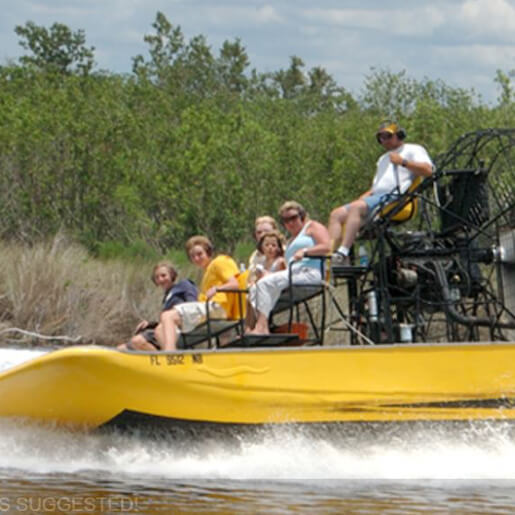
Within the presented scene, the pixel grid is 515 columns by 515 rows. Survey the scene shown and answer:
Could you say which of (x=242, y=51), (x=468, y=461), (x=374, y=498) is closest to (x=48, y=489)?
(x=374, y=498)

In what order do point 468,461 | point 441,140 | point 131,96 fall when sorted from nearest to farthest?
point 468,461 < point 441,140 < point 131,96

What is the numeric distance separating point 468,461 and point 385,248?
164 centimetres

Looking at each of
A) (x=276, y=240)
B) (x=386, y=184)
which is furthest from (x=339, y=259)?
(x=386, y=184)

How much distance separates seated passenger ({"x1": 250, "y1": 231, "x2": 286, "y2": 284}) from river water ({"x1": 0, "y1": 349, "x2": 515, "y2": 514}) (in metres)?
1.20

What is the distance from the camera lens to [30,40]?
5759cm

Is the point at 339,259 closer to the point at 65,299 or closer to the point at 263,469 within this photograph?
the point at 263,469

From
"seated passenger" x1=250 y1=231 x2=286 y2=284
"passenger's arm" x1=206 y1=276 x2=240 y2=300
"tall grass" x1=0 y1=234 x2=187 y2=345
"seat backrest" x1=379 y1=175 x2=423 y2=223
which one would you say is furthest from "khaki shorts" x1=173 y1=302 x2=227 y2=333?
"tall grass" x1=0 y1=234 x2=187 y2=345

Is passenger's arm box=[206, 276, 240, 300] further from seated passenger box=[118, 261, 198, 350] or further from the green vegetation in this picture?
the green vegetation

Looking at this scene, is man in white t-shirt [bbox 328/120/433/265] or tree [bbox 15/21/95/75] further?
tree [bbox 15/21/95/75]

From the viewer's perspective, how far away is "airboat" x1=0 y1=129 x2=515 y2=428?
8633 millimetres

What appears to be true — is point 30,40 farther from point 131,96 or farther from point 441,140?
point 441,140

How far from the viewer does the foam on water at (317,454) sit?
344 inches

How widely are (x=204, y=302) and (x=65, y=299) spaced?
852 centimetres

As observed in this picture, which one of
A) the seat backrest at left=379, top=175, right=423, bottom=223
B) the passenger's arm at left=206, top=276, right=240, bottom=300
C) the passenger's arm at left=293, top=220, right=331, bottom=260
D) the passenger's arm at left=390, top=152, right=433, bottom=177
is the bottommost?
the passenger's arm at left=206, top=276, right=240, bottom=300
